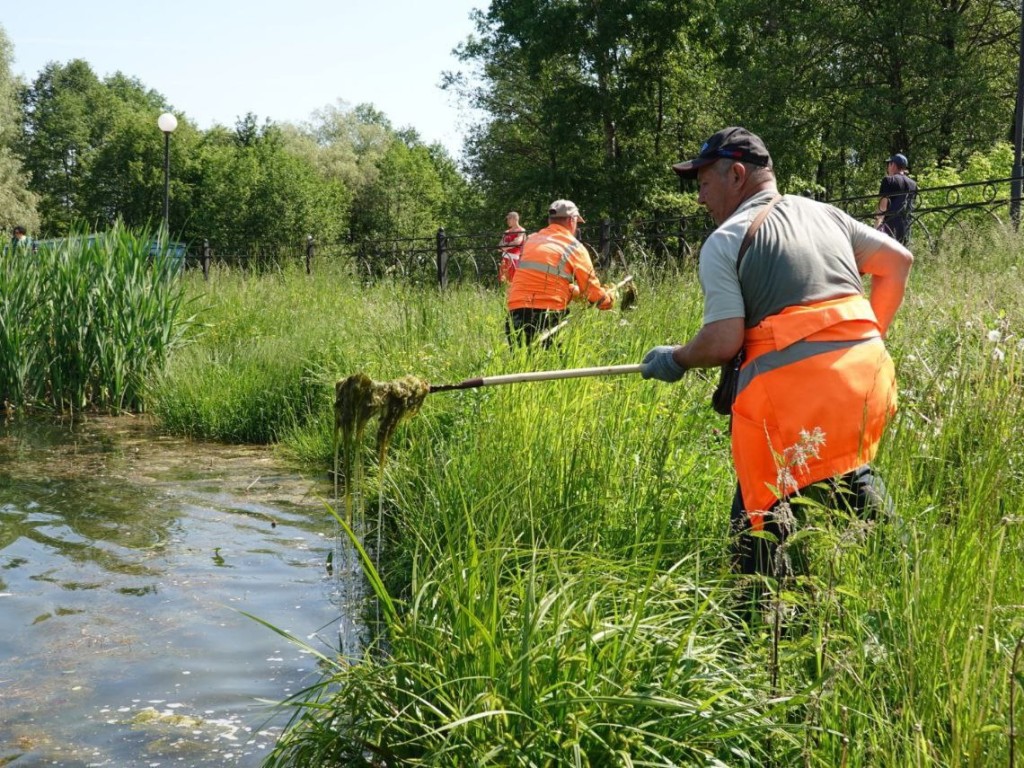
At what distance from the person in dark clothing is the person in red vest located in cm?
384

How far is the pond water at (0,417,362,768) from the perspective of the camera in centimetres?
422

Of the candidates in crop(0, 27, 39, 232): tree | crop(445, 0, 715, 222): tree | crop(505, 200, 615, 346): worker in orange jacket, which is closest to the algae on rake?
crop(505, 200, 615, 346): worker in orange jacket

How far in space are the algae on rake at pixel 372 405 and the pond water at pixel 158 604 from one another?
0.78m

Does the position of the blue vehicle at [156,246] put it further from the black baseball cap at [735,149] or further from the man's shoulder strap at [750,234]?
the man's shoulder strap at [750,234]

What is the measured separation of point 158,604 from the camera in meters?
5.73

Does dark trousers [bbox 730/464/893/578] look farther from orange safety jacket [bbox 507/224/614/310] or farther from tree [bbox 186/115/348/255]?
tree [bbox 186/115/348/255]

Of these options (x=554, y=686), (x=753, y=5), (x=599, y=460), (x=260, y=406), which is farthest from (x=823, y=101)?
(x=554, y=686)

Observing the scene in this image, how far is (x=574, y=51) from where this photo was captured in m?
35.7

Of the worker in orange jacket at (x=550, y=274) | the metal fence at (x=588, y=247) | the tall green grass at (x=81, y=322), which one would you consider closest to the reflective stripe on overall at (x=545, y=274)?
the worker in orange jacket at (x=550, y=274)

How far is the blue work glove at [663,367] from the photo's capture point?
3.77 meters

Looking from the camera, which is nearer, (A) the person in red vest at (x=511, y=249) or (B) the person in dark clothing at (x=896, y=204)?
(B) the person in dark clothing at (x=896, y=204)

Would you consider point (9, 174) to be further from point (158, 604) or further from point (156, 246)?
point (158, 604)

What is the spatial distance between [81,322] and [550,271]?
5.94m

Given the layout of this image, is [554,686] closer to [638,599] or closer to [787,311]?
[638,599]
